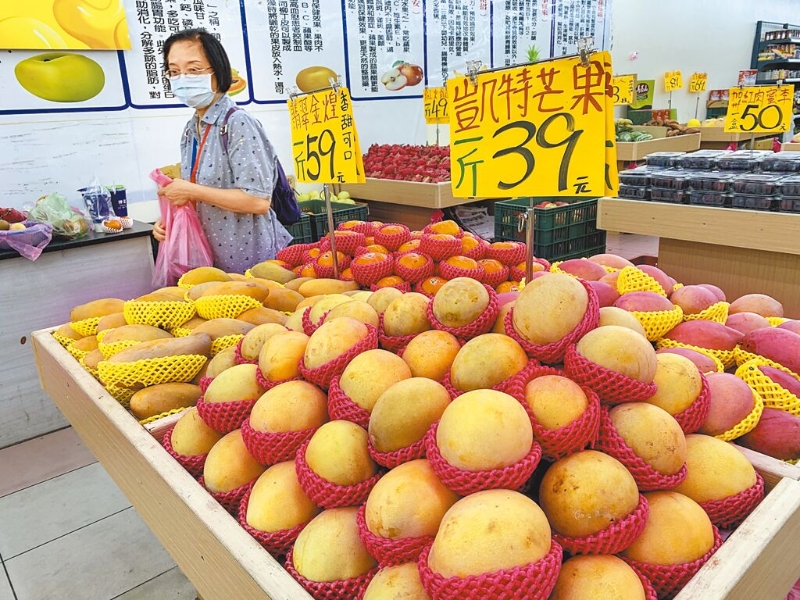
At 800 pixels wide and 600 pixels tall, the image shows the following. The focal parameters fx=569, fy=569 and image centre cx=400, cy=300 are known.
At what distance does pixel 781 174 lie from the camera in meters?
2.79

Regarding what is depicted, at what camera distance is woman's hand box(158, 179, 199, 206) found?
2459 millimetres

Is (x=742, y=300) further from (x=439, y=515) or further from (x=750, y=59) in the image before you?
(x=750, y=59)

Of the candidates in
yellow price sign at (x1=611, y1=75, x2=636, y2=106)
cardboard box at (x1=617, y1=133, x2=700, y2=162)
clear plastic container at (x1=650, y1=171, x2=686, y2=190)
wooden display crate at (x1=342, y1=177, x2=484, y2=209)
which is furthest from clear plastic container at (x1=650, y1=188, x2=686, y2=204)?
yellow price sign at (x1=611, y1=75, x2=636, y2=106)

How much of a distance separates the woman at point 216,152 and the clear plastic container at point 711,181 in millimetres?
2124

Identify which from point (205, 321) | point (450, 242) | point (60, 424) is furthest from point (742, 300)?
point (60, 424)

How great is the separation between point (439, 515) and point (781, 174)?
9.31 feet

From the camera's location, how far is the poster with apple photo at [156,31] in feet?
13.1

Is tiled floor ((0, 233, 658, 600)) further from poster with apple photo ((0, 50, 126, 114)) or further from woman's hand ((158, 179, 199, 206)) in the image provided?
poster with apple photo ((0, 50, 126, 114))

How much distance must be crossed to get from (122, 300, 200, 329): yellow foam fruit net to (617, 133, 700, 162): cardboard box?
5.55 m

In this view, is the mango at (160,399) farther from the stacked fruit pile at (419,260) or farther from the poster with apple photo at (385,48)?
the poster with apple photo at (385,48)

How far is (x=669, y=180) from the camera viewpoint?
2.99 meters

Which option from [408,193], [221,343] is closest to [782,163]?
[408,193]

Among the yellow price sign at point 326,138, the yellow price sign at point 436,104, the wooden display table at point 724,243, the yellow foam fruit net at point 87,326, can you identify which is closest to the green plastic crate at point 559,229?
the wooden display table at point 724,243

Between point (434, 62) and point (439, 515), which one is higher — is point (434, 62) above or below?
above
